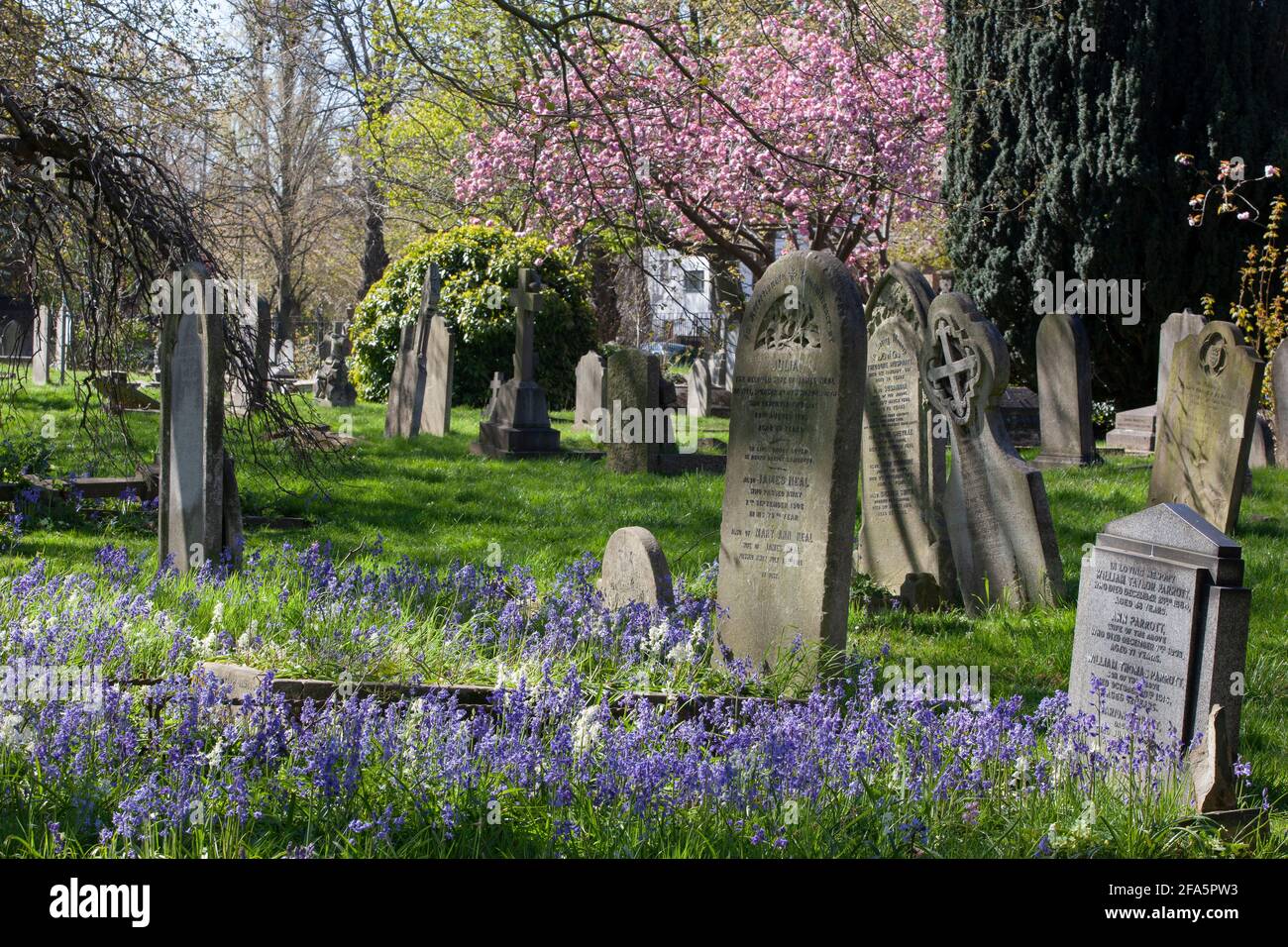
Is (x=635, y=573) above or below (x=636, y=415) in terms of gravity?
below

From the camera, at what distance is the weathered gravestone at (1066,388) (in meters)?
14.1

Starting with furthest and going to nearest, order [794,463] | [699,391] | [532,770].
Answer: [699,391]
[794,463]
[532,770]

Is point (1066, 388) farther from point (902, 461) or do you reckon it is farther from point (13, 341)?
point (13, 341)

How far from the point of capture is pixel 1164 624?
5.01 m

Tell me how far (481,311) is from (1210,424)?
53.1 ft

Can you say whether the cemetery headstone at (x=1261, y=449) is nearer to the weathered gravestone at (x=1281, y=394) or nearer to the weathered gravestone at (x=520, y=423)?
the weathered gravestone at (x=1281, y=394)

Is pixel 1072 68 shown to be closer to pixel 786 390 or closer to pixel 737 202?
pixel 737 202

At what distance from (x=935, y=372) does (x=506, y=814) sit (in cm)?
513

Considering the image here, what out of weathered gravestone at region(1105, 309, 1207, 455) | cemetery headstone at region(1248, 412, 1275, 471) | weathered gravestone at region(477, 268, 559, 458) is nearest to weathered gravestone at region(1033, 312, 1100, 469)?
weathered gravestone at region(1105, 309, 1207, 455)

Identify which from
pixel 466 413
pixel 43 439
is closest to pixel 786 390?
pixel 43 439

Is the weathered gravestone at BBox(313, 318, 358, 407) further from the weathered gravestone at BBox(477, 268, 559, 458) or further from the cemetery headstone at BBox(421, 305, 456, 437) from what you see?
the weathered gravestone at BBox(477, 268, 559, 458)

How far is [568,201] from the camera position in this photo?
24.1 metres

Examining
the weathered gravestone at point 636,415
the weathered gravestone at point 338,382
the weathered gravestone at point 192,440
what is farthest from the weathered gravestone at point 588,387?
the weathered gravestone at point 192,440

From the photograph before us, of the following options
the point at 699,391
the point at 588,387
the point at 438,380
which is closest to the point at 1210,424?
the point at 438,380
